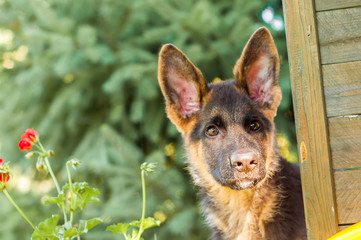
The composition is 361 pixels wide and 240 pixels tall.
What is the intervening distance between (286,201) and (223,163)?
0.52 metres

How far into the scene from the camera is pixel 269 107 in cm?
327

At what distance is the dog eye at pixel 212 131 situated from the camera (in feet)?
10.5

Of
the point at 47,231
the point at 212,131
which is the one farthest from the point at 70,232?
the point at 212,131

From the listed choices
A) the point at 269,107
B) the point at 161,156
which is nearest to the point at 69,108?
the point at 161,156

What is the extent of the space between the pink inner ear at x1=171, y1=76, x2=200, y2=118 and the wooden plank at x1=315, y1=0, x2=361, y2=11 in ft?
4.24

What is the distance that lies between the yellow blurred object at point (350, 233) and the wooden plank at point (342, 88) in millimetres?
551

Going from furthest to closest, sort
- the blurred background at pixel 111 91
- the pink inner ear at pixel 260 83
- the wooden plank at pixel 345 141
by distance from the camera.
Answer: the blurred background at pixel 111 91 < the pink inner ear at pixel 260 83 < the wooden plank at pixel 345 141

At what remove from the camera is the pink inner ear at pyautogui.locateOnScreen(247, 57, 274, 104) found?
3233 mm

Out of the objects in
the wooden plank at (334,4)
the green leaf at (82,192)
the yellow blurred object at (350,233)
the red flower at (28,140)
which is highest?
the wooden plank at (334,4)

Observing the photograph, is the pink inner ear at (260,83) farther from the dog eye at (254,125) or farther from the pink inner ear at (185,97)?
the pink inner ear at (185,97)

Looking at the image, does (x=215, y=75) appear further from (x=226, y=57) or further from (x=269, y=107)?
(x=269, y=107)

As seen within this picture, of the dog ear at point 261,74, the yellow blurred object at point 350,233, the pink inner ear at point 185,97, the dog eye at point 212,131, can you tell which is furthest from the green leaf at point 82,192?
the dog ear at point 261,74

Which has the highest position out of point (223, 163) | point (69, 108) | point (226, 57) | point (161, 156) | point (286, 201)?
point (226, 57)

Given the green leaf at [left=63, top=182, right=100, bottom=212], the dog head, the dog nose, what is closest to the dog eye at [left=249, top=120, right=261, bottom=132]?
the dog head
